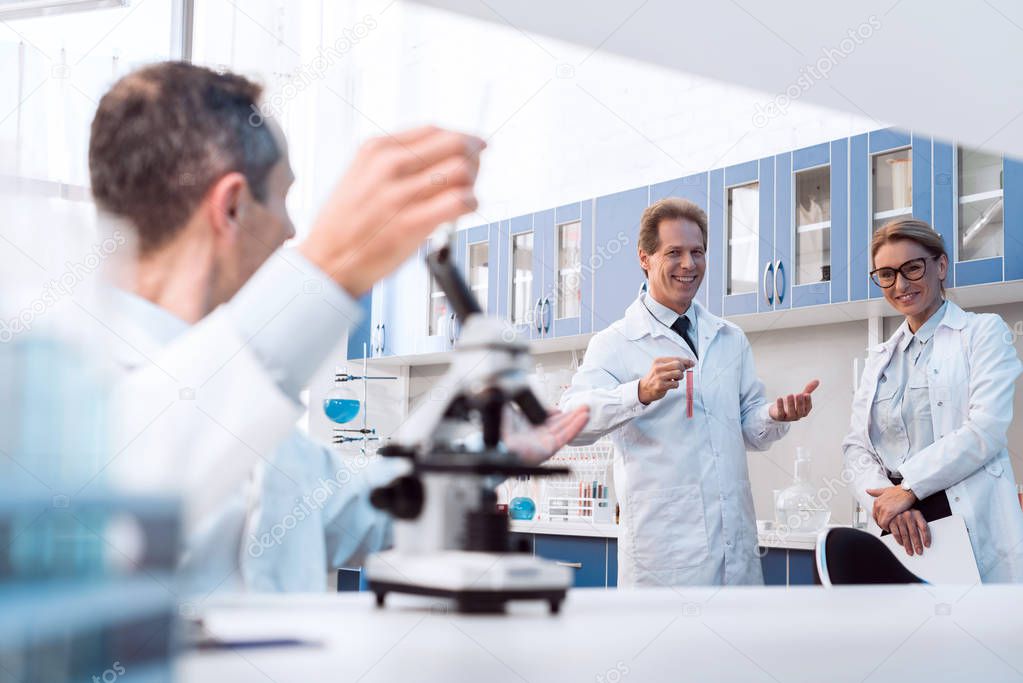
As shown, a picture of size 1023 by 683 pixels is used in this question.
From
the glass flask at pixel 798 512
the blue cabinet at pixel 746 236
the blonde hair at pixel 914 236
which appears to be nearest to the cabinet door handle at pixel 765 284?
the blue cabinet at pixel 746 236

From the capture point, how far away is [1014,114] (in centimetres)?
261

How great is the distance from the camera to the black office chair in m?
1.75

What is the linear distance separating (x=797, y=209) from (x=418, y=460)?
3.05 meters

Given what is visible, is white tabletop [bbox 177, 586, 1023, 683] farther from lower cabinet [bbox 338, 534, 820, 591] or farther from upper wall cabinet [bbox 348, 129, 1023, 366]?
upper wall cabinet [bbox 348, 129, 1023, 366]

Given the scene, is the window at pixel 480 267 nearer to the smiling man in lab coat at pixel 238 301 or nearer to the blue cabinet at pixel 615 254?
the blue cabinet at pixel 615 254

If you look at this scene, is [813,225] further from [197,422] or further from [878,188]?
[197,422]

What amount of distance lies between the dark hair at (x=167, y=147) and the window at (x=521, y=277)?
3.34 m

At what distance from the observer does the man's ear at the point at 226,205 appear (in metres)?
0.87

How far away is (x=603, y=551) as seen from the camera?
3.34 metres

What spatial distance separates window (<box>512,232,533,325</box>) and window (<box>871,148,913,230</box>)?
5.01ft

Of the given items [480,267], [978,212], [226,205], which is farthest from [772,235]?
[226,205]

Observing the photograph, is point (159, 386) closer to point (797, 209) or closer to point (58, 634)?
point (58, 634)

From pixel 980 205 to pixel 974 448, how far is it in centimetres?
113

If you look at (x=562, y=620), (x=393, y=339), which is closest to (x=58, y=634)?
(x=562, y=620)
